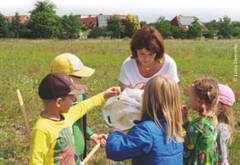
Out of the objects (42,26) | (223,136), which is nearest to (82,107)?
(223,136)

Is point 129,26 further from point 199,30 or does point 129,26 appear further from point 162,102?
point 162,102

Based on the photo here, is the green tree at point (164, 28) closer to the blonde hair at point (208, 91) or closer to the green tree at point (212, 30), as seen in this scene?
the green tree at point (212, 30)

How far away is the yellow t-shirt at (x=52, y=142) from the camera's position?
8.63 feet

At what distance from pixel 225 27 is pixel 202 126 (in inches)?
3322

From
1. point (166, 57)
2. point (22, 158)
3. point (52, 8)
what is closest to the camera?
point (166, 57)

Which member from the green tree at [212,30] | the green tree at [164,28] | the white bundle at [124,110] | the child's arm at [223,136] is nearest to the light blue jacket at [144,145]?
the white bundle at [124,110]

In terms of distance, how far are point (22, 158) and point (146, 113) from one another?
3043 mm

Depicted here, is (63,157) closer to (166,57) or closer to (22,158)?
(166,57)

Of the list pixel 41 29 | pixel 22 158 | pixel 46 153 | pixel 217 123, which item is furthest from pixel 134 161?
pixel 41 29

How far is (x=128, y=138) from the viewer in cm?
258

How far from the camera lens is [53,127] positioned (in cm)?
274

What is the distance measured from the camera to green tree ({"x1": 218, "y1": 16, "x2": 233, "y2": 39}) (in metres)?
82.8

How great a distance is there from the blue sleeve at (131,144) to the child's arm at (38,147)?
391 mm

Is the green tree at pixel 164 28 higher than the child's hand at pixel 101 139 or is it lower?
lower
